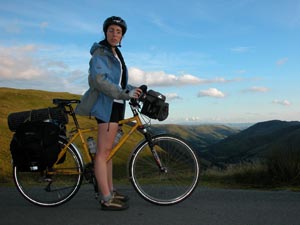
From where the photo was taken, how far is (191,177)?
520 centimetres

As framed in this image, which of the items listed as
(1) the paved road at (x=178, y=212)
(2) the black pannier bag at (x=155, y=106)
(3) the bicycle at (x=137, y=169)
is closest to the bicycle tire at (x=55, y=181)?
(3) the bicycle at (x=137, y=169)

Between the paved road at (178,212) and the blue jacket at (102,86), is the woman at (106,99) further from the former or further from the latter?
the paved road at (178,212)

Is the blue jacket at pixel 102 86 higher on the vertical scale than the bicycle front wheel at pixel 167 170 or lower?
higher

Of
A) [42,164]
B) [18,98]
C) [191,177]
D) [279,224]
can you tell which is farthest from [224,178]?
[18,98]

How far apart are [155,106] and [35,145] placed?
1651 mm

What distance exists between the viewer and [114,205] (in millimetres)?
4820

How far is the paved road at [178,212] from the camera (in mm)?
4355

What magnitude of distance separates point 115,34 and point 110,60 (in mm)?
342

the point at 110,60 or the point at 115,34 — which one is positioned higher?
the point at 115,34

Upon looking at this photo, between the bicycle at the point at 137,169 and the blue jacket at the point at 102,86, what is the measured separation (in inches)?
10.9

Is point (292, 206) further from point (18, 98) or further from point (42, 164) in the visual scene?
point (18, 98)

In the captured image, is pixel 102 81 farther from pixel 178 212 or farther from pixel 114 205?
pixel 178 212

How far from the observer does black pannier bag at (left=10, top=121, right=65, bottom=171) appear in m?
4.92

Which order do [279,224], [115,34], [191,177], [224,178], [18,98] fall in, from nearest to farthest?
[279,224] → [115,34] → [191,177] → [224,178] → [18,98]
